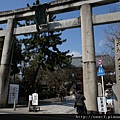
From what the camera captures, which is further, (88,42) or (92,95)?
(88,42)

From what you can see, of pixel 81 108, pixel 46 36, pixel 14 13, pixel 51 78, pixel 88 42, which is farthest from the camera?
pixel 51 78

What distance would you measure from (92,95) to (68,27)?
6.24m

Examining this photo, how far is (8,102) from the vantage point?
15758 mm

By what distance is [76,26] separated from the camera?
1409cm

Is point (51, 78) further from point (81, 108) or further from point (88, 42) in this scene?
point (81, 108)

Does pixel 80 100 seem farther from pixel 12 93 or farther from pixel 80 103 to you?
pixel 12 93

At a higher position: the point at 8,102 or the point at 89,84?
the point at 89,84

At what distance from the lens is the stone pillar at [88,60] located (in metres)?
11.7

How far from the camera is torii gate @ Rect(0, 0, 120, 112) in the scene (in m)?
12.1

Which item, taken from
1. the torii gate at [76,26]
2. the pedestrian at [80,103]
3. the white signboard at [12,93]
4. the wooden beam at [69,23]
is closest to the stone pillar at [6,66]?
the torii gate at [76,26]

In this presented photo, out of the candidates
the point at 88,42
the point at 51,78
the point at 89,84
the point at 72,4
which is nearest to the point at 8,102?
the point at 89,84

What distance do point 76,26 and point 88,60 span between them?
3477 mm

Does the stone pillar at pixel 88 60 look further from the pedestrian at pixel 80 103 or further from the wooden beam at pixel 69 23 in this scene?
the pedestrian at pixel 80 103

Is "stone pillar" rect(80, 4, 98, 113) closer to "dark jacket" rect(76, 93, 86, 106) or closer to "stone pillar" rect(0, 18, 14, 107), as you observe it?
"dark jacket" rect(76, 93, 86, 106)
